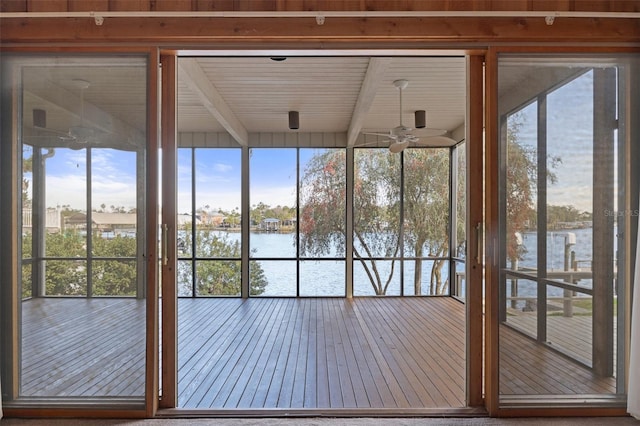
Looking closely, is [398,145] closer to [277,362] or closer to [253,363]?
[277,362]

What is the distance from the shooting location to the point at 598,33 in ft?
8.43

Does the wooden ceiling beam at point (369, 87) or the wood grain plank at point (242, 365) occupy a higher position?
the wooden ceiling beam at point (369, 87)

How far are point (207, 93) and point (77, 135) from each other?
2252 millimetres

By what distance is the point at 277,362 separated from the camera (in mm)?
3693

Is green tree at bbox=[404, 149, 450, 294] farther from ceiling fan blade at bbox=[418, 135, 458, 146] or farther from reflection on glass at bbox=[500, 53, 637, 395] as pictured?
reflection on glass at bbox=[500, 53, 637, 395]

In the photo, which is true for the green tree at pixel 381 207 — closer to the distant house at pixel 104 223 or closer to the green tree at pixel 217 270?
the green tree at pixel 217 270

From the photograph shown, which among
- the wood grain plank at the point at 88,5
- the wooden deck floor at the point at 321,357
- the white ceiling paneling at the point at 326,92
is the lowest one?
the wooden deck floor at the point at 321,357

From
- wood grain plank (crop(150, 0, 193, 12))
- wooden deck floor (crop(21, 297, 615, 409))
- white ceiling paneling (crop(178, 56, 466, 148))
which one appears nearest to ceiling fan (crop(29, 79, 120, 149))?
wood grain plank (crop(150, 0, 193, 12))

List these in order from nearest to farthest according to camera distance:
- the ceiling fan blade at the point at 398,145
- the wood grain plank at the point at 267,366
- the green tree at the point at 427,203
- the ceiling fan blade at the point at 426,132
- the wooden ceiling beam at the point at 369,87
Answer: the wood grain plank at the point at 267,366 < the wooden ceiling beam at the point at 369,87 < the ceiling fan blade at the point at 426,132 < the ceiling fan blade at the point at 398,145 < the green tree at the point at 427,203

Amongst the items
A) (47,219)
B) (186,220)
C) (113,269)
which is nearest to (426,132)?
(113,269)

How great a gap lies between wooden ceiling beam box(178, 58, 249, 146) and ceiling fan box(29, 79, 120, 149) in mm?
1259

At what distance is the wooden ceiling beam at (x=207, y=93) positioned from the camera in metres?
3.88

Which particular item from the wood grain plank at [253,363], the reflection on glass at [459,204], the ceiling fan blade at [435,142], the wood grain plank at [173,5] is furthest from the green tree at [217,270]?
the wood grain plank at [173,5]

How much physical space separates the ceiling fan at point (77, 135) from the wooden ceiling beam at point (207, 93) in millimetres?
1259
